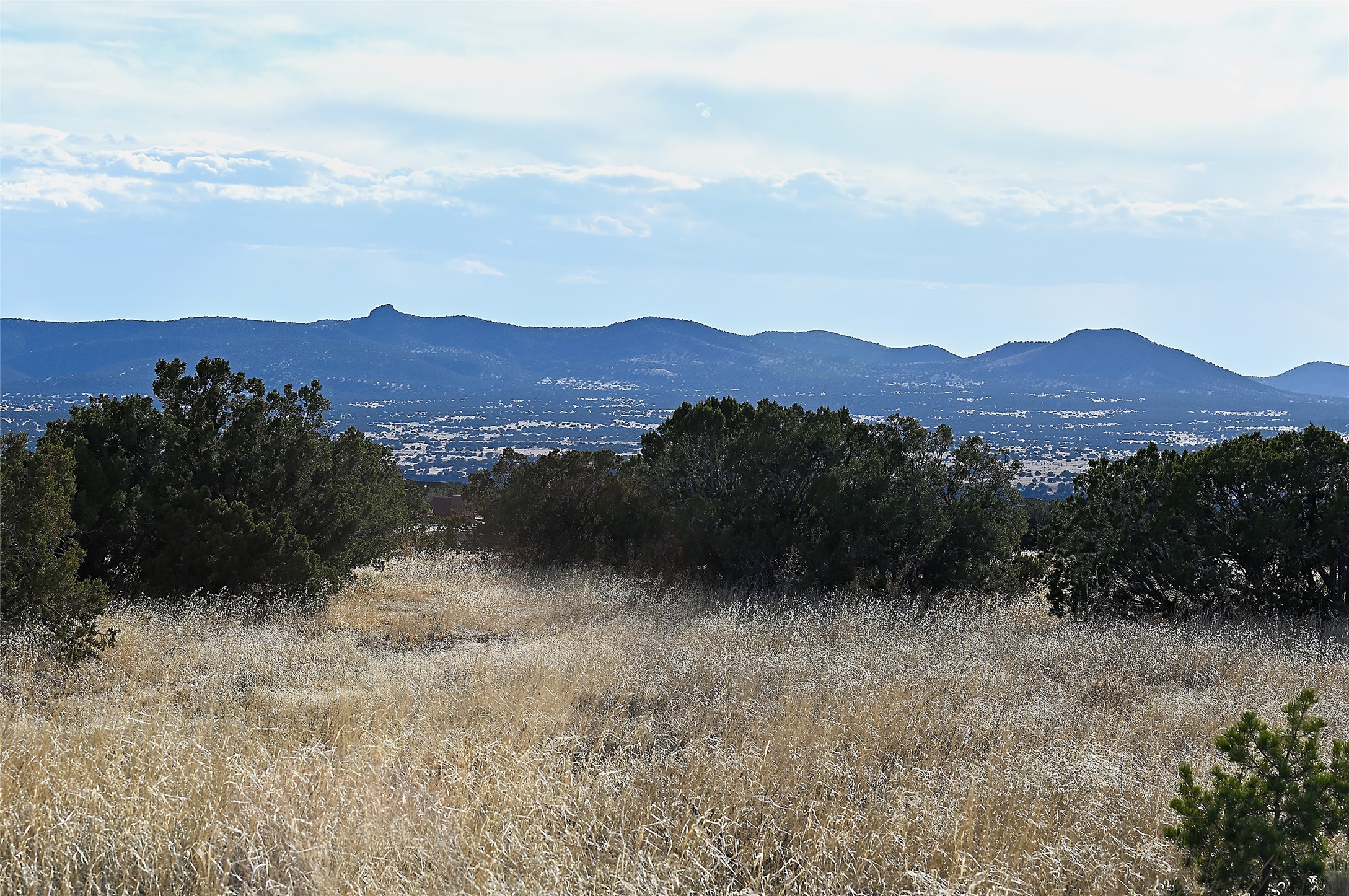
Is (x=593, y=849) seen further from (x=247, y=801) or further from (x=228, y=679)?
(x=228, y=679)

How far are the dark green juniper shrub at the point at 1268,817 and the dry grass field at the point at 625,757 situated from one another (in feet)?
2.32

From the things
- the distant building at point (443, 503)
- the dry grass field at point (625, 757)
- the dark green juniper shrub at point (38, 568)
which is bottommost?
the distant building at point (443, 503)

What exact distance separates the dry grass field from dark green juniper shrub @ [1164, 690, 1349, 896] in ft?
2.32

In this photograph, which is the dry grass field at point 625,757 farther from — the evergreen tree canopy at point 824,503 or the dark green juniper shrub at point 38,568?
the evergreen tree canopy at point 824,503

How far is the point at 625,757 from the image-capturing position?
5430 mm

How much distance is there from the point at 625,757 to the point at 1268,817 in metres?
3.24

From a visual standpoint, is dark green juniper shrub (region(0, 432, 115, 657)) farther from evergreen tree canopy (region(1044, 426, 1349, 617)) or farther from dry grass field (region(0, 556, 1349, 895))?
evergreen tree canopy (region(1044, 426, 1349, 617))

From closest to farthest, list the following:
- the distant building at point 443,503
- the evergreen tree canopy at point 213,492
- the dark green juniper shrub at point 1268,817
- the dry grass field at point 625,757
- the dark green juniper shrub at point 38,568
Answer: the dark green juniper shrub at point 1268,817 → the dry grass field at point 625,757 → the dark green juniper shrub at point 38,568 → the evergreen tree canopy at point 213,492 → the distant building at point 443,503

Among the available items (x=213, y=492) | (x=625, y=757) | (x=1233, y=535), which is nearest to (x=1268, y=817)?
(x=625, y=757)

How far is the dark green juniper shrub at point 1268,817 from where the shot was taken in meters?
3.19

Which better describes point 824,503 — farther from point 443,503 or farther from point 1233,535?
point 443,503

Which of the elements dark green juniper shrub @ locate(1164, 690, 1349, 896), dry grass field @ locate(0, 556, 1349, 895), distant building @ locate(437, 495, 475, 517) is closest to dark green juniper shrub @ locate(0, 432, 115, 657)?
dry grass field @ locate(0, 556, 1349, 895)

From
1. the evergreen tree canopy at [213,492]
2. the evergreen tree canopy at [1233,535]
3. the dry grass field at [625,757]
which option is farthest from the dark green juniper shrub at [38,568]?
the evergreen tree canopy at [1233,535]

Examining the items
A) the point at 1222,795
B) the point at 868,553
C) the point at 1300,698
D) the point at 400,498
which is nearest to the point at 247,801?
the point at 1222,795
